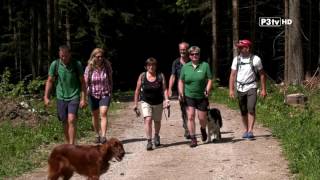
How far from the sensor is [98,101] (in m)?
12.7

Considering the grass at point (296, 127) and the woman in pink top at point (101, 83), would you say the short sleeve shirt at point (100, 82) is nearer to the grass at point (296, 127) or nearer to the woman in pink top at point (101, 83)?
the woman in pink top at point (101, 83)

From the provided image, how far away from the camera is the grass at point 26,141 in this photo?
36.0 feet

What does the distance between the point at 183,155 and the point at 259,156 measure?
4.56ft

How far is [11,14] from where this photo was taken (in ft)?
155

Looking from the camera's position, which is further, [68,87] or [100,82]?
[100,82]

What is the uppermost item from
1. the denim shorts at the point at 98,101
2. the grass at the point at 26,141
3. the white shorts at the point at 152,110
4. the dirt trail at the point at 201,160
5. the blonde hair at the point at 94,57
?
the blonde hair at the point at 94,57

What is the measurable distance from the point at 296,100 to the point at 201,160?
26.3ft

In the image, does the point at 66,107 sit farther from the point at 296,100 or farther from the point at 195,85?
the point at 296,100

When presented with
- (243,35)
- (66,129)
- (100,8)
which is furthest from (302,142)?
(243,35)

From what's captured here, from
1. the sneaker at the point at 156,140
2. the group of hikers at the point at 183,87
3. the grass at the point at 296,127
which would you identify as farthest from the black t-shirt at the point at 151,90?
the grass at the point at 296,127

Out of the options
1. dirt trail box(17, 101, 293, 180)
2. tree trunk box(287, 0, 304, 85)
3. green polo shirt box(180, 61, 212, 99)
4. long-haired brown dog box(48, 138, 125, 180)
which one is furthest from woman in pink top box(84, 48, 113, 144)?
tree trunk box(287, 0, 304, 85)

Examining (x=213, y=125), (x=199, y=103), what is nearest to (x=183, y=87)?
(x=199, y=103)

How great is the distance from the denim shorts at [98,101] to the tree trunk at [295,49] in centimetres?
1184

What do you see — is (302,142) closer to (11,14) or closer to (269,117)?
(269,117)
